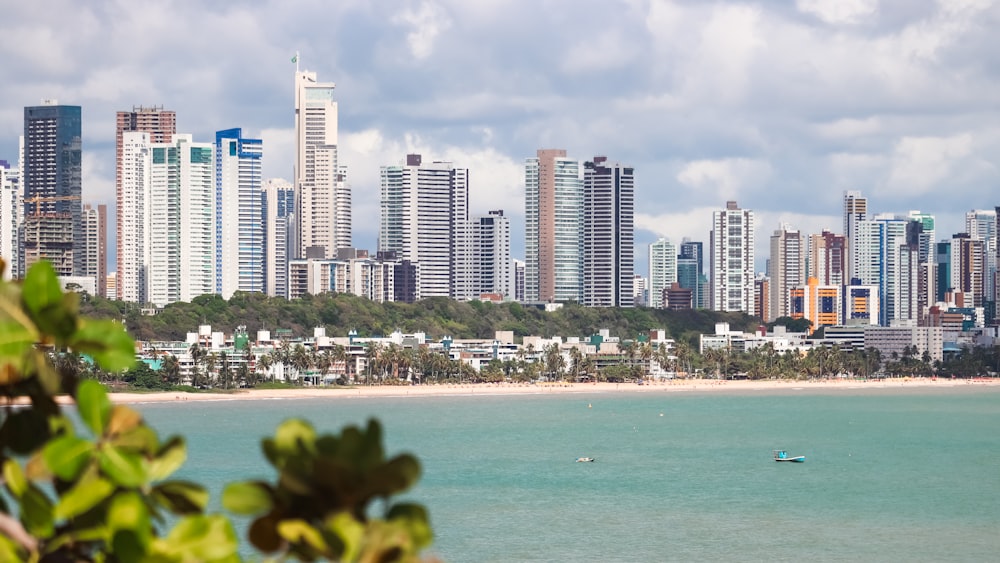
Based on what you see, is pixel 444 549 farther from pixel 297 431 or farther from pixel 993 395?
pixel 993 395

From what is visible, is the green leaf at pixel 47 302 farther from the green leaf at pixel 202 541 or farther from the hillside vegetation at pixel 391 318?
the hillside vegetation at pixel 391 318

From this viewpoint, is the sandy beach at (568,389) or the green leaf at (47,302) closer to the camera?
the green leaf at (47,302)

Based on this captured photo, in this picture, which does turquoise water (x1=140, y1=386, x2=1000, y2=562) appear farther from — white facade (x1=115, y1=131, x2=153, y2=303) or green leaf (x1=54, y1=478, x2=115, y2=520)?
white facade (x1=115, y1=131, x2=153, y2=303)

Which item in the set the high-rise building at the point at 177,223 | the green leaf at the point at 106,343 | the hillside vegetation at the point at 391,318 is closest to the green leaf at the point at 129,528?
the green leaf at the point at 106,343

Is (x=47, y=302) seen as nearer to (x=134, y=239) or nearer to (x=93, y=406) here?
(x=93, y=406)

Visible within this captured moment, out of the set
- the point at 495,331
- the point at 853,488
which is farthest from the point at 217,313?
the point at 853,488

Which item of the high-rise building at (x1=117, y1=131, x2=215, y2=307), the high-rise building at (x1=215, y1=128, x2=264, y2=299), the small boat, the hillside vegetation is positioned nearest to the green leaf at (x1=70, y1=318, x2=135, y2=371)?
the small boat

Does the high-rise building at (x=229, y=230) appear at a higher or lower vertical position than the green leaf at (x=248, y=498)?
higher
